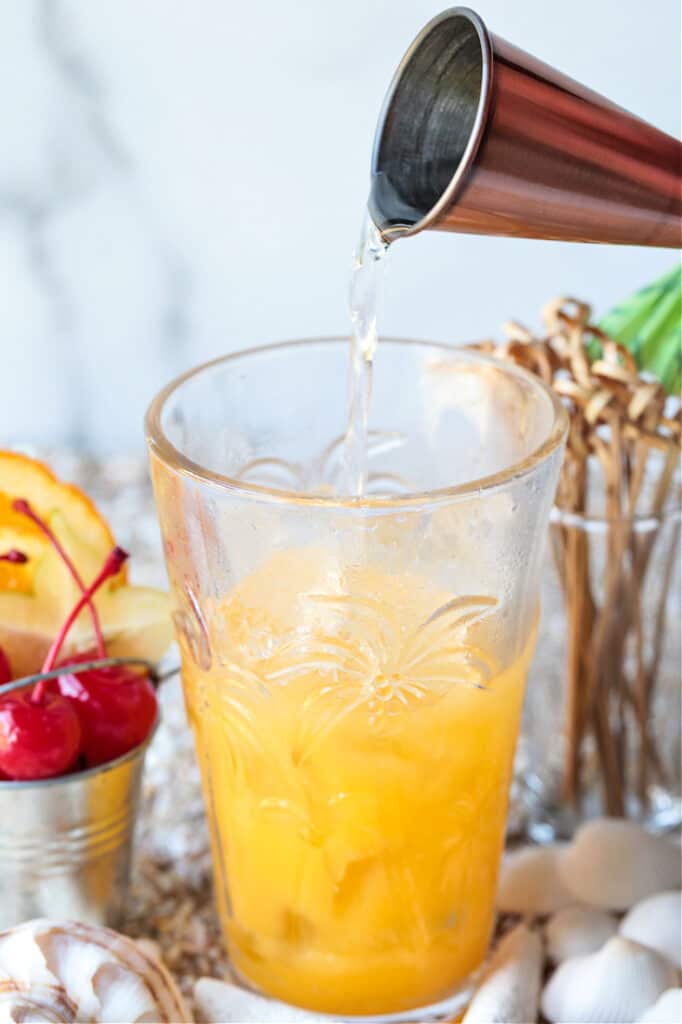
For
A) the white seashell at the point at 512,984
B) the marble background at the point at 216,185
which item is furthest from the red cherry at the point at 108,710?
the marble background at the point at 216,185

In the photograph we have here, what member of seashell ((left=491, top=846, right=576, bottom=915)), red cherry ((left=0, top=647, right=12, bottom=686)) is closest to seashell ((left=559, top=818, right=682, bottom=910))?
seashell ((left=491, top=846, right=576, bottom=915))

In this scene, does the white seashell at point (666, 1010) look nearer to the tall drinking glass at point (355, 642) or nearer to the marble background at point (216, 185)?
the tall drinking glass at point (355, 642)

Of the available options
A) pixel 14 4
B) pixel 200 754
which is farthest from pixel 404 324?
pixel 200 754

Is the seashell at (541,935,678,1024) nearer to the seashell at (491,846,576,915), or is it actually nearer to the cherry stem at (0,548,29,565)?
the seashell at (491,846,576,915)

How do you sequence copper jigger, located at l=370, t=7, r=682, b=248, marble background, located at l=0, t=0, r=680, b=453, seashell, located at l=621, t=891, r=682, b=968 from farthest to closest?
marble background, located at l=0, t=0, r=680, b=453 → seashell, located at l=621, t=891, r=682, b=968 → copper jigger, located at l=370, t=7, r=682, b=248

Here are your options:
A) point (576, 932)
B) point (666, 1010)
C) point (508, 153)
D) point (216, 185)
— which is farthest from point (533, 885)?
point (216, 185)

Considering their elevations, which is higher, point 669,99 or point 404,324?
point 669,99

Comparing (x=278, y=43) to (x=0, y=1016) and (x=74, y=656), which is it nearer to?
(x=74, y=656)
